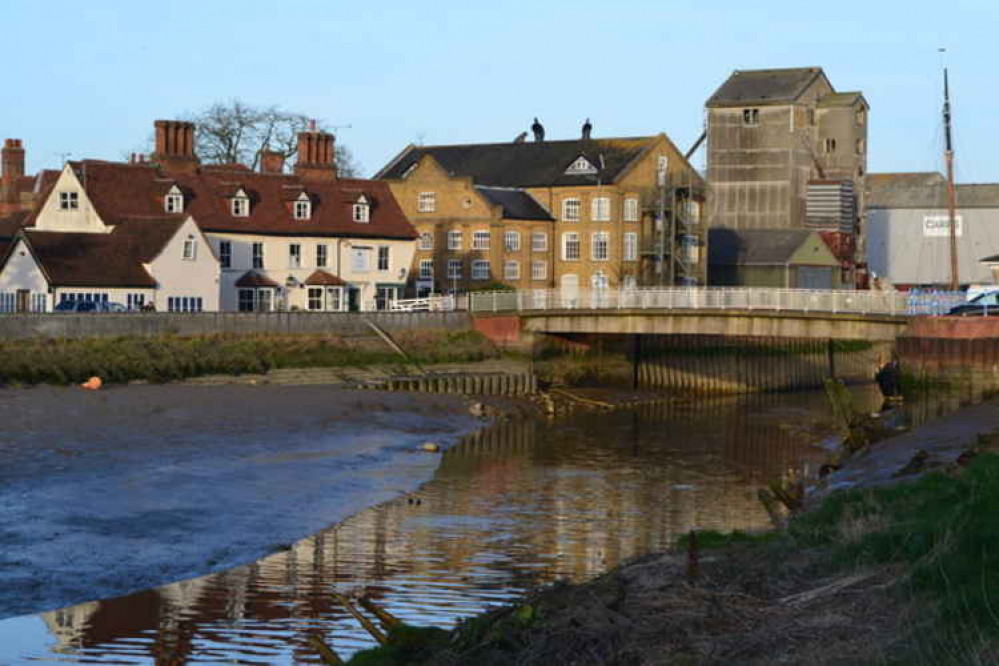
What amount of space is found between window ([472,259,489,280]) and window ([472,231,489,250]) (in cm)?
86

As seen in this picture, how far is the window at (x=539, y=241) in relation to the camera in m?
91.2

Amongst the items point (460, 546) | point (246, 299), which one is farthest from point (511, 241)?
point (460, 546)

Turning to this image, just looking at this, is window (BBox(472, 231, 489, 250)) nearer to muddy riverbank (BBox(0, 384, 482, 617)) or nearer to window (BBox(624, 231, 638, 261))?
window (BBox(624, 231, 638, 261))

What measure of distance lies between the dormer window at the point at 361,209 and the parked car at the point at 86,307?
2068 centimetres

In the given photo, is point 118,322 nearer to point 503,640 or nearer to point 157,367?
point 157,367

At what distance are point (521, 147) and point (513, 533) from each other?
72061mm

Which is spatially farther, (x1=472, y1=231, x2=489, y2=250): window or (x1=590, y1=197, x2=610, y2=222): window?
(x1=590, y1=197, x2=610, y2=222): window

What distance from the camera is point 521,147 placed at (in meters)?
99.0


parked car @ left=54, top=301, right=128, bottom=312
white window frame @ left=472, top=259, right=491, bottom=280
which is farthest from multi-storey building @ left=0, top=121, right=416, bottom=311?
white window frame @ left=472, top=259, right=491, bottom=280

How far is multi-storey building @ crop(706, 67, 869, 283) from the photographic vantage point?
344 feet

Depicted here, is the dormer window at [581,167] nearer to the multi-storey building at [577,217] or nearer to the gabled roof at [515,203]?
the multi-storey building at [577,217]

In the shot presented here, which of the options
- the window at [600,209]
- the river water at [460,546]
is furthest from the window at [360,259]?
Result: the river water at [460,546]

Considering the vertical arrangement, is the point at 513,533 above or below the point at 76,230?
below

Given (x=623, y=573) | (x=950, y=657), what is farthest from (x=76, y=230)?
(x=950, y=657)
